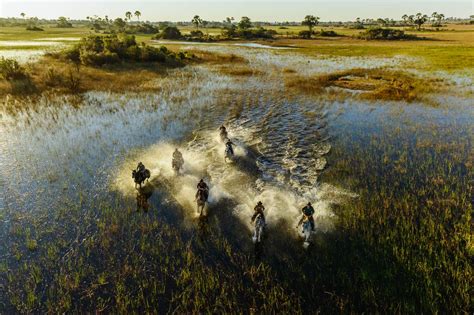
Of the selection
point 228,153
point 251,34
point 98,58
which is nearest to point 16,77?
point 98,58

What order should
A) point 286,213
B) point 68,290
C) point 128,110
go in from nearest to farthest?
point 68,290 → point 286,213 → point 128,110

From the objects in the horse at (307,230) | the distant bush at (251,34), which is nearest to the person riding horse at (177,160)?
the horse at (307,230)

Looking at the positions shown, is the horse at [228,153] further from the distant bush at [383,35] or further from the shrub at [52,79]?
the distant bush at [383,35]

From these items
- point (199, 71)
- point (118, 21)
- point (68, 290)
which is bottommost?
point (68, 290)

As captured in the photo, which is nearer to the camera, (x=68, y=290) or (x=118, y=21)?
(x=68, y=290)

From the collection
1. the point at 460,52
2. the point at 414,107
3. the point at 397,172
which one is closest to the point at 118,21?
the point at 460,52

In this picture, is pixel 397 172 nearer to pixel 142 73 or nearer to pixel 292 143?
pixel 292 143

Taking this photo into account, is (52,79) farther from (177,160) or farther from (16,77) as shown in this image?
(177,160)
